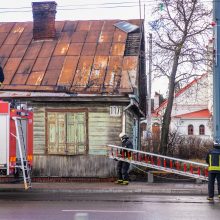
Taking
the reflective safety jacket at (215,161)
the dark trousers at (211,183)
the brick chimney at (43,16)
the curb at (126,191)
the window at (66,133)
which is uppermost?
the brick chimney at (43,16)

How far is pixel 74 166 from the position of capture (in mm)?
19609

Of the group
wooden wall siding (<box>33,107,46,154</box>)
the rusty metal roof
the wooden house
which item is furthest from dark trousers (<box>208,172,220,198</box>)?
wooden wall siding (<box>33,107,46,154</box>)

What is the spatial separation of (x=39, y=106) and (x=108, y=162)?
3.23 metres

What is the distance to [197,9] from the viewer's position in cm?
2212

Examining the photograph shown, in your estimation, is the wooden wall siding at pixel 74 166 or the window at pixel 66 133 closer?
the wooden wall siding at pixel 74 166

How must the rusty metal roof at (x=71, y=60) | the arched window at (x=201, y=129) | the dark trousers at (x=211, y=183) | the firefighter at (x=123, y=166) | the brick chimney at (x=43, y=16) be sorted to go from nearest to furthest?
the dark trousers at (x=211, y=183) < the firefighter at (x=123, y=166) < the rusty metal roof at (x=71, y=60) < the brick chimney at (x=43, y=16) < the arched window at (x=201, y=129)

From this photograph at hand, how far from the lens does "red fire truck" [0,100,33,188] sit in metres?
14.8

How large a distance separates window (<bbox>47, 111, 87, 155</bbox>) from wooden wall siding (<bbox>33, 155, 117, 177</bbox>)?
0.26 meters

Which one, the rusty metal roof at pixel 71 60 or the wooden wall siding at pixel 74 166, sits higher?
the rusty metal roof at pixel 71 60

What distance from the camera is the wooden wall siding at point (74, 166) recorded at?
1944 cm

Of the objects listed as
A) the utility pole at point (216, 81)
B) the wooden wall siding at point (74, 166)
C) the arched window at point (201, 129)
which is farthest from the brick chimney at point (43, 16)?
the arched window at point (201, 129)

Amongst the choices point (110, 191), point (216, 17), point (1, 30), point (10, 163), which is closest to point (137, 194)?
point (110, 191)

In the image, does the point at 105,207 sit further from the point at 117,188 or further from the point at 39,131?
the point at 39,131

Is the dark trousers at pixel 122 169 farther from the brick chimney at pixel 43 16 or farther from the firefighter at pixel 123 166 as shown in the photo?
the brick chimney at pixel 43 16
